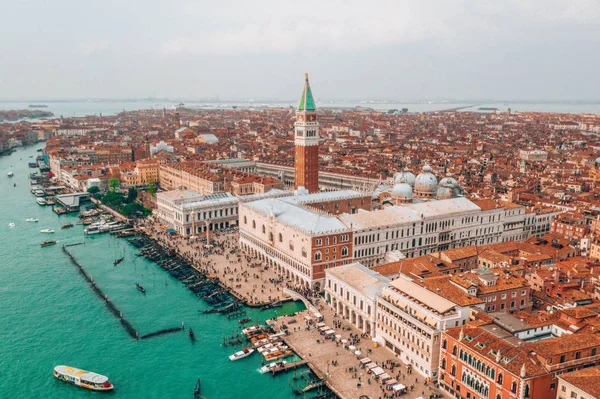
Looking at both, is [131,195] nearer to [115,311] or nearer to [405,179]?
[115,311]

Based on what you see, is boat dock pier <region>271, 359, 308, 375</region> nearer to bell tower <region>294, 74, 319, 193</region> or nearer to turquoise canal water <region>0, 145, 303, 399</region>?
turquoise canal water <region>0, 145, 303, 399</region>

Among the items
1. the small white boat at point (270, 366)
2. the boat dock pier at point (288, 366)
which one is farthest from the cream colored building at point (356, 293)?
the small white boat at point (270, 366)

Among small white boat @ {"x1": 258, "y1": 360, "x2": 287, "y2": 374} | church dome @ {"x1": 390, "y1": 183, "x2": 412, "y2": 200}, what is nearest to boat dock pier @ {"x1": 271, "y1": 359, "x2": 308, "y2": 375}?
small white boat @ {"x1": 258, "y1": 360, "x2": 287, "y2": 374}

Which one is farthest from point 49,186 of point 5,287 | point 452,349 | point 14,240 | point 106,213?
point 452,349

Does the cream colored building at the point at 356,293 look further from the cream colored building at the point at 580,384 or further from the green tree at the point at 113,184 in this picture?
the green tree at the point at 113,184

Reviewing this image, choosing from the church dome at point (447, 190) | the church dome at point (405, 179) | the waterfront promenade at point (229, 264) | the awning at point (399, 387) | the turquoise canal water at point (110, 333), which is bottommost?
the turquoise canal water at point (110, 333)

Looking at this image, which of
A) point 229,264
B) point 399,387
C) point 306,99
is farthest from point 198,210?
point 399,387
